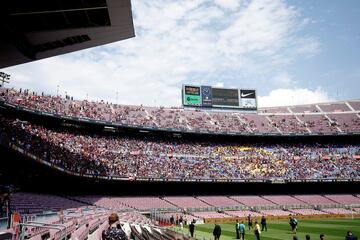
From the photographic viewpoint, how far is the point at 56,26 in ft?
80.2

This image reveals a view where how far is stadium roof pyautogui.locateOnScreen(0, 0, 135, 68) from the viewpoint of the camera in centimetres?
2122

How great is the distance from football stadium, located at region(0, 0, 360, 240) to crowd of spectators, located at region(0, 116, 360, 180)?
0.66ft

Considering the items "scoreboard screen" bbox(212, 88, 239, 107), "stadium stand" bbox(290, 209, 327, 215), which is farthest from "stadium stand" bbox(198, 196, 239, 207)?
"scoreboard screen" bbox(212, 88, 239, 107)

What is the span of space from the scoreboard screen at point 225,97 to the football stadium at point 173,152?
0.22m

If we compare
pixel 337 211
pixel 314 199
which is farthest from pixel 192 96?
pixel 337 211

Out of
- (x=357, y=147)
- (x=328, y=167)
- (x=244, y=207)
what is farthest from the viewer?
(x=357, y=147)

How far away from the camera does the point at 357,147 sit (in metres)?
66.2

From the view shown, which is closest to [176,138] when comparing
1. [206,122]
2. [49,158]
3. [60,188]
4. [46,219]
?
[206,122]

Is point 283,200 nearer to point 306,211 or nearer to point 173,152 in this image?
point 306,211

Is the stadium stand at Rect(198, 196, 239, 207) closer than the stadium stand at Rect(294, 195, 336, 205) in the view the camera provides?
Yes

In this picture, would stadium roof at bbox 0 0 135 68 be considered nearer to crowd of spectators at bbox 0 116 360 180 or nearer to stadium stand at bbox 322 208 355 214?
crowd of spectators at bbox 0 116 360 180

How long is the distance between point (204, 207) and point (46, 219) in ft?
115

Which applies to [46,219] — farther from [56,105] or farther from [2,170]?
[56,105]

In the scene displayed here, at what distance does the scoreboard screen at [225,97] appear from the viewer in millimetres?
73481
